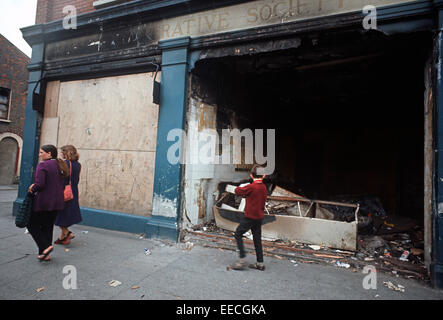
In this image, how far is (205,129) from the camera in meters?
6.12

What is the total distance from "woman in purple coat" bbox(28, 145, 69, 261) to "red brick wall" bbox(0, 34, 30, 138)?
15.6m

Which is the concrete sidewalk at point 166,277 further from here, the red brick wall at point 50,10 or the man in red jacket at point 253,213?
the red brick wall at point 50,10

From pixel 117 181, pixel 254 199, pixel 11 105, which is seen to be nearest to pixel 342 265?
pixel 254 199

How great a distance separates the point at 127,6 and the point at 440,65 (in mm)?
6146

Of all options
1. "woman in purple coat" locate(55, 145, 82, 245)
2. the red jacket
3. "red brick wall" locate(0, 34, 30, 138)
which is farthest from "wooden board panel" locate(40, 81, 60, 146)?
"red brick wall" locate(0, 34, 30, 138)

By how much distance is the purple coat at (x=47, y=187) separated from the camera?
3.82 meters

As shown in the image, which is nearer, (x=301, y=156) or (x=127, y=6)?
(x=127, y=6)

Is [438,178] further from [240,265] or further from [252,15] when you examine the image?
[252,15]

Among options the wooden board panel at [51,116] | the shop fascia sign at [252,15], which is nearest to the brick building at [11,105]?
the wooden board panel at [51,116]

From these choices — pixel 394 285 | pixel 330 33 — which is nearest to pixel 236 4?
pixel 330 33

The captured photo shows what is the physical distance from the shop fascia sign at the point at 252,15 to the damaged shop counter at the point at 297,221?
11.3 feet

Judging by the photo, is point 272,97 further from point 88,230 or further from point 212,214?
point 88,230

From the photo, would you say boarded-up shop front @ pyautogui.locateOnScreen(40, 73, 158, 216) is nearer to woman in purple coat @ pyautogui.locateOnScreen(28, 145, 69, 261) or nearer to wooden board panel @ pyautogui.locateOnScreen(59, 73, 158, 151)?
wooden board panel @ pyautogui.locateOnScreen(59, 73, 158, 151)

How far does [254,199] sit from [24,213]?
130 inches
